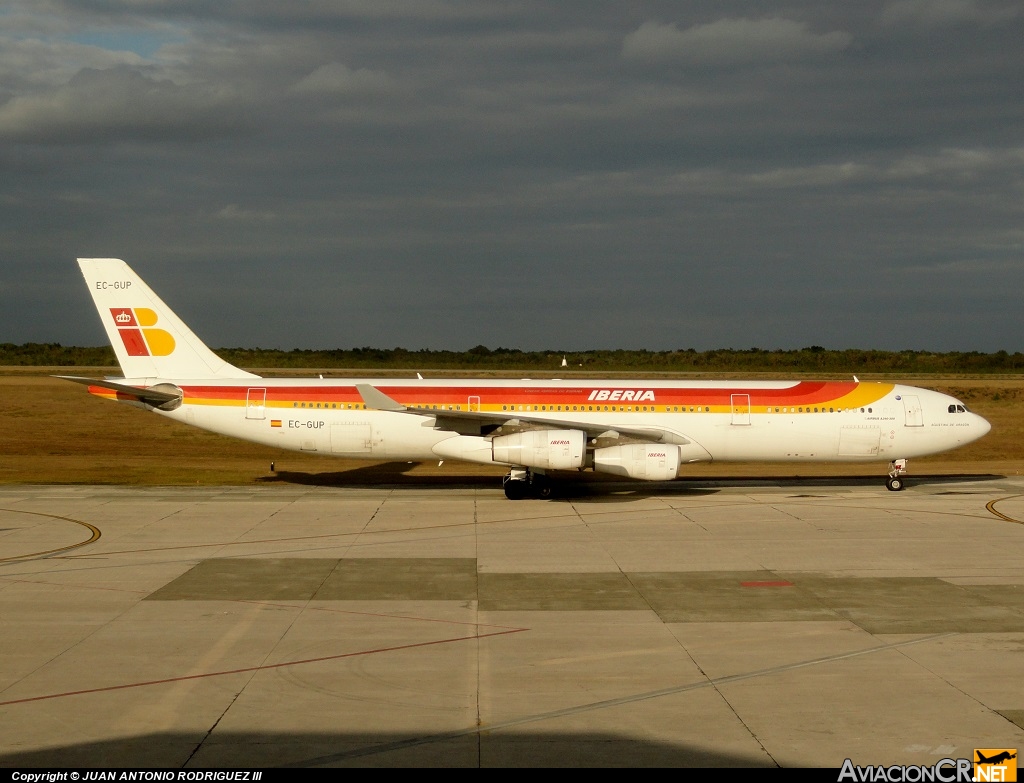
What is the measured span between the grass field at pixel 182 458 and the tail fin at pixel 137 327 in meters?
4.12

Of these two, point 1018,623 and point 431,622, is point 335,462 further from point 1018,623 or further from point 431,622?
point 1018,623

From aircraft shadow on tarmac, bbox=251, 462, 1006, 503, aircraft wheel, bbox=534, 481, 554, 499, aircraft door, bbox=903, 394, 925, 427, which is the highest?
aircraft door, bbox=903, 394, 925, 427

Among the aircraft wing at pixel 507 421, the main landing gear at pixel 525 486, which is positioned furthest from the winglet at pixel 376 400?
the main landing gear at pixel 525 486

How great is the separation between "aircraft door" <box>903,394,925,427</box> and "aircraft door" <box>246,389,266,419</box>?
20.2m

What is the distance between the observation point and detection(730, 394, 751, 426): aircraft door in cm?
2917

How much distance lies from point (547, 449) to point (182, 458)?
20.8 metres

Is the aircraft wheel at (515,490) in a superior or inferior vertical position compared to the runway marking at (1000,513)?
superior

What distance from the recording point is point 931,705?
1076cm

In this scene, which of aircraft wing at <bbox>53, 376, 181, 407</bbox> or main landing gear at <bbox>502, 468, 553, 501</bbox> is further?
aircraft wing at <bbox>53, 376, 181, 407</bbox>

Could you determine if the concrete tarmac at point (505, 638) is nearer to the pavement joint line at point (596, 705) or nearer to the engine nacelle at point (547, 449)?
the pavement joint line at point (596, 705)

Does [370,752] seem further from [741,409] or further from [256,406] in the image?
[741,409]

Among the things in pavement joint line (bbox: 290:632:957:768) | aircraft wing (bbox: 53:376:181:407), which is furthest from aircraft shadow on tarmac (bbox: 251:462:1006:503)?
pavement joint line (bbox: 290:632:957:768)

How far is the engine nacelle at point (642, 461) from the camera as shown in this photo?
87.1 feet

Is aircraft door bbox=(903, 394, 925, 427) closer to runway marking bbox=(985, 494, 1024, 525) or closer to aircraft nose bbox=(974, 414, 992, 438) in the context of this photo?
aircraft nose bbox=(974, 414, 992, 438)
